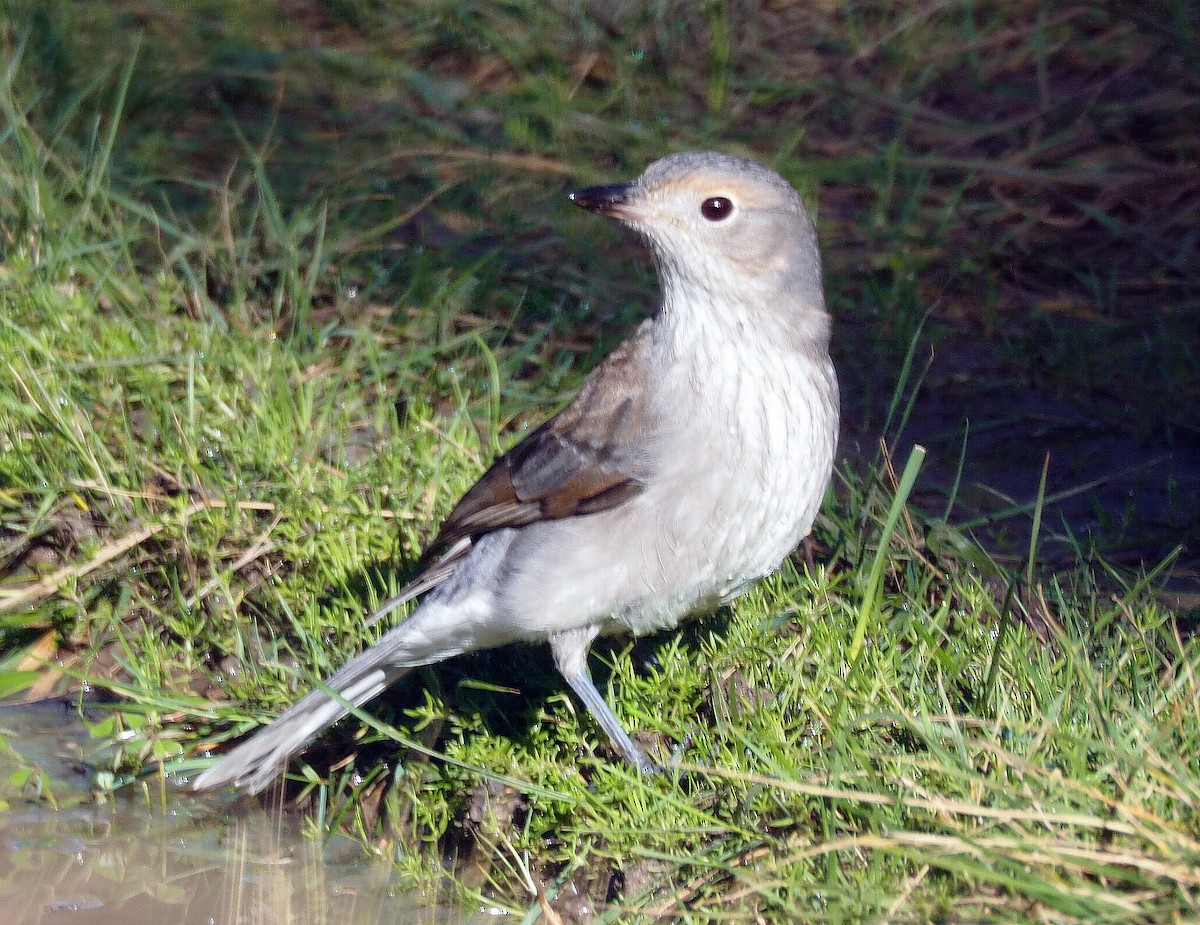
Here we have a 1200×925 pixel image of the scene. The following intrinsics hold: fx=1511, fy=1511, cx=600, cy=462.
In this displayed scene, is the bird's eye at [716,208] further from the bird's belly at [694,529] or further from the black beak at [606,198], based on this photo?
the bird's belly at [694,529]

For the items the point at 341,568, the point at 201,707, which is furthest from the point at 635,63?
the point at 201,707

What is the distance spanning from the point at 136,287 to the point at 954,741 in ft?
12.9

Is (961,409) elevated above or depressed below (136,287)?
below

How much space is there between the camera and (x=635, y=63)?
8359mm

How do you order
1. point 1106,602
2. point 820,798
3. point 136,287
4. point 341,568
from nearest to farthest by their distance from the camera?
point 820,798, point 1106,602, point 341,568, point 136,287

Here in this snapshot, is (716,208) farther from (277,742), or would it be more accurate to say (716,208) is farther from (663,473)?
(277,742)

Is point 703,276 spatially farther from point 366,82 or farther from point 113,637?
point 366,82

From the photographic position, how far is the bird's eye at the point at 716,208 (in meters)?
4.45

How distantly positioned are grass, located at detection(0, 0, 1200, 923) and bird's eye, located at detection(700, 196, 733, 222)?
38.8 inches

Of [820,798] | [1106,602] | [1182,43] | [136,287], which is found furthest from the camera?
[1182,43]

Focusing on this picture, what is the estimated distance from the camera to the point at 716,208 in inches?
176

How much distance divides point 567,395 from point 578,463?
1533 mm

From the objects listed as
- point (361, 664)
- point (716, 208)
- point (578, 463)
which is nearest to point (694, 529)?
point (578, 463)

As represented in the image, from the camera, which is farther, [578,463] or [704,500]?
[578,463]
